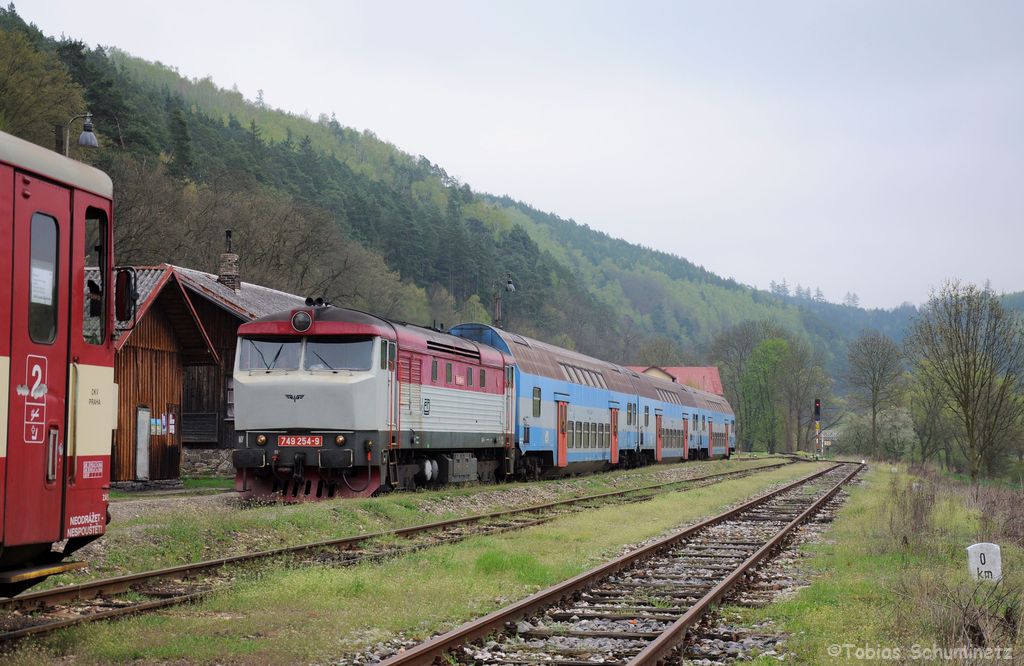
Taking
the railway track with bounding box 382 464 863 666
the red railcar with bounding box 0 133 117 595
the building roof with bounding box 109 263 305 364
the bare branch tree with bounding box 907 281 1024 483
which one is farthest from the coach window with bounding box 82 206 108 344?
the bare branch tree with bounding box 907 281 1024 483

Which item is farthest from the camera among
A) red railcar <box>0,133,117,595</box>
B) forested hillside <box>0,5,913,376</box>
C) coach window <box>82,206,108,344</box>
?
forested hillside <box>0,5,913,376</box>

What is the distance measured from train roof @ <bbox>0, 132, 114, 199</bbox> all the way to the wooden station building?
17.5 metres

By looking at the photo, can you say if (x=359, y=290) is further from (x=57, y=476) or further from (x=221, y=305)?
(x=57, y=476)

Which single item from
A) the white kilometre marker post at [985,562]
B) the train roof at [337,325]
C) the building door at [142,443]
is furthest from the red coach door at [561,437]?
the white kilometre marker post at [985,562]

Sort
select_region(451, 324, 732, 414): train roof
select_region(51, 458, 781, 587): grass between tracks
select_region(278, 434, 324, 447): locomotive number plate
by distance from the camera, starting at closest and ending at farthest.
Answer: select_region(51, 458, 781, 587): grass between tracks, select_region(278, 434, 324, 447): locomotive number plate, select_region(451, 324, 732, 414): train roof

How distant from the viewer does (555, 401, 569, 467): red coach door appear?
32688 millimetres

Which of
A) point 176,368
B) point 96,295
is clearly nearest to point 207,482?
point 176,368

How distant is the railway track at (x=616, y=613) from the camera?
28.0 feet

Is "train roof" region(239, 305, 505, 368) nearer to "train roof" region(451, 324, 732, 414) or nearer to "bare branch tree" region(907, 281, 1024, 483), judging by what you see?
"train roof" region(451, 324, 732, 414)

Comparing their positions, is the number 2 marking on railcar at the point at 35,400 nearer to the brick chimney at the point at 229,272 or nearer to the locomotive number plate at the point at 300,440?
the locomotive number plate at the point at 300,440

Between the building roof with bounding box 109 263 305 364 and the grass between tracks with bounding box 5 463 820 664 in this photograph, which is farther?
the building roof with bounding box 109 263 305 364

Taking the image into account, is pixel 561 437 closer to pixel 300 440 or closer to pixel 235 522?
pixel 300 440

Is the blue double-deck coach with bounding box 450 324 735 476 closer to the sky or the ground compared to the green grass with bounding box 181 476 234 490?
closer to the sky

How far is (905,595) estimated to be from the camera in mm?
10211
